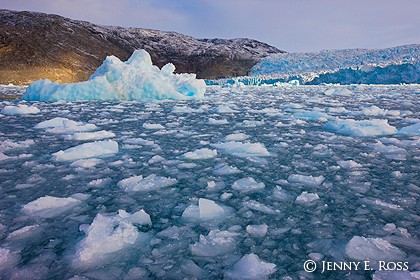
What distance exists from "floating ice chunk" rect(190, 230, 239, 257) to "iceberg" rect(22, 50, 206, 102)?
29.8ft

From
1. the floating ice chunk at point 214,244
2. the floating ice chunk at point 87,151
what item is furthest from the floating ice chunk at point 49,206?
the floating ice chunk at point 87,151

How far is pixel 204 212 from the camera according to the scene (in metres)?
1.48

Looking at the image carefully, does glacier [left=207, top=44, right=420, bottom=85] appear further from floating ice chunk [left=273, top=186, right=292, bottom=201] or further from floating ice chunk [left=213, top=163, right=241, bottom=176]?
floating ice chunk [left=273, top=186, right=292, bottom=201]

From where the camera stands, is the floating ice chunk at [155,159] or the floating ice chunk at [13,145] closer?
the floating ice chunk at [155,159]

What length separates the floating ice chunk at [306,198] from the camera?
64.5 inches

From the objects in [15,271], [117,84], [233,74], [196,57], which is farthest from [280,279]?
[196,57]

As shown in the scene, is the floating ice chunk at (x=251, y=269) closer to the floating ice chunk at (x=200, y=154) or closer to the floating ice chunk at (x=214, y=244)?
the floating ice chunk at (x=214, y=244)

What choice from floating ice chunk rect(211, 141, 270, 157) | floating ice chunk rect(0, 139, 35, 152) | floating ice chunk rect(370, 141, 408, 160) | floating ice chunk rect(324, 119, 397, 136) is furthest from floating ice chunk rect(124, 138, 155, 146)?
floating ice chunk rect(324, 119, 397, 136)

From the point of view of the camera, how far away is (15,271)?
3.45ft

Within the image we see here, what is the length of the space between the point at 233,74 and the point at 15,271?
65657 mm

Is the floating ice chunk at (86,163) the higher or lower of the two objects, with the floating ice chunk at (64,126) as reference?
lower

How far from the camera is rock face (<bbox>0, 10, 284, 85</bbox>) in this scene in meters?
46.8

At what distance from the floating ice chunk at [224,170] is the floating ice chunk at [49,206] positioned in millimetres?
1004

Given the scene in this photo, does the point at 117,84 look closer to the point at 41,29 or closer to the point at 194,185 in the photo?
the point at 194,185
